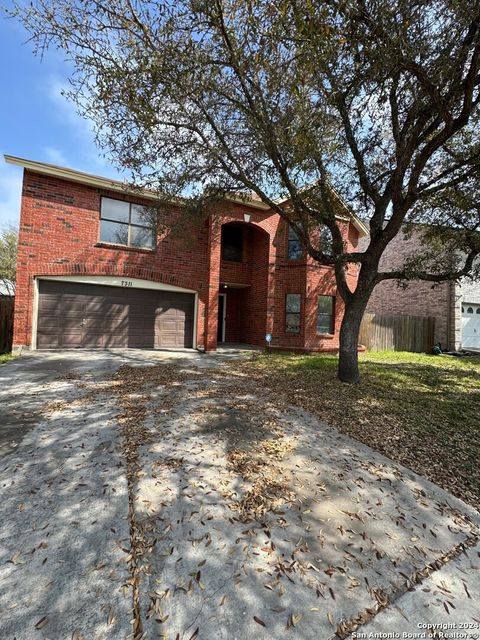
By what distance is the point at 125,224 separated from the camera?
1155 centimetres

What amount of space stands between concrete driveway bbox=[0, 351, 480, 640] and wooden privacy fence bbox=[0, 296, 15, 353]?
308 inches

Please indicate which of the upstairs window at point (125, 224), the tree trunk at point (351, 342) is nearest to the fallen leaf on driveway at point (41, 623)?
the tree trunk at point (351, 342)

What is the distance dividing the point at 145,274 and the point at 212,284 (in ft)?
8.60

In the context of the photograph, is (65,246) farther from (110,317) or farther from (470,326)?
(470,326)

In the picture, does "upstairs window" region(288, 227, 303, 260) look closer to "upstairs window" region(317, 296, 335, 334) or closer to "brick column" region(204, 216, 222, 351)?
"upstairs window" region(317, 296, 335, 334)

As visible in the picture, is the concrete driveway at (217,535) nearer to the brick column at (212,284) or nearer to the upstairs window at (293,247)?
the brick column at (212,284)

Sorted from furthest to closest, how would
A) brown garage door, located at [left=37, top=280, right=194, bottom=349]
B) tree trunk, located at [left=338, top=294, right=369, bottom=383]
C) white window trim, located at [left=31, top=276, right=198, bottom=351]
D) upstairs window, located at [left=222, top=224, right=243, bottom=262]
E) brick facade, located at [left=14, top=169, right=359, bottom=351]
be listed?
upstairs window, located at [left=222, top=224, right=243, bottom=262] → brown garage door, located at [left=37, top=280, right=194, bottom=349] → white window trim, located at [left=31, top=276, right=198, bottom=351] → brick facade, located at [left=14, top=169, right=359, bottom=351] → tree trunk, located at [left=338, top=294, right=369, bottom=383]

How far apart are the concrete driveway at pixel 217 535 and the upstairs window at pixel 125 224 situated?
27.1 ft

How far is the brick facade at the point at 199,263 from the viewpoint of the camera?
10141 millimetres

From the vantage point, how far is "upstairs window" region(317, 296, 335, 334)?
45.0ft

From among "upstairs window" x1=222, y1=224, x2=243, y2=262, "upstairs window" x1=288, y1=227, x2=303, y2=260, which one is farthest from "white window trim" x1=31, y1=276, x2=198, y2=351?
"upstairs window" x1=288, y1=227, x2=303, y2=260

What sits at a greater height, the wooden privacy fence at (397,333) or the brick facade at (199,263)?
the brick facade at (199,263)

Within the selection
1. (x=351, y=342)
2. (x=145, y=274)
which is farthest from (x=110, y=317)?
(x=351, y=342)

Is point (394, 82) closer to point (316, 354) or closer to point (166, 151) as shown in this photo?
point (166, 151)
